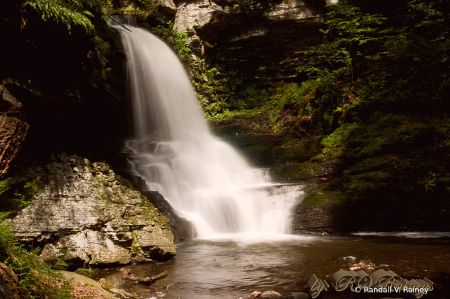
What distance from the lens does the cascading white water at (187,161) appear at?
847cm

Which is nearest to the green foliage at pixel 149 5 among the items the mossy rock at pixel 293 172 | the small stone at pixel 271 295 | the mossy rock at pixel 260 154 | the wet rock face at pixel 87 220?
the mossy rock at pixel 260 154

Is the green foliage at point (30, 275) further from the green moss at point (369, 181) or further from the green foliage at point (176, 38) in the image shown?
the green foliage at point (176, 38)

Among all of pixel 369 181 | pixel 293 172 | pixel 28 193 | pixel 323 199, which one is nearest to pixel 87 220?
pixel 28 193

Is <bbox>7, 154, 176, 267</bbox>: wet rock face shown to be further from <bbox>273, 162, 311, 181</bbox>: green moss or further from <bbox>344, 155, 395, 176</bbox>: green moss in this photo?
<bbox>344, 155, 395, 176</bbox>: green moss

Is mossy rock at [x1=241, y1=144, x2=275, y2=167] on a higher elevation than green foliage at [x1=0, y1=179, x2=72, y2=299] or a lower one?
higher

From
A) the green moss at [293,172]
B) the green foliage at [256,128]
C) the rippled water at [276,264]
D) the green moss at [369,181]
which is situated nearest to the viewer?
the rippled water at [276,264]

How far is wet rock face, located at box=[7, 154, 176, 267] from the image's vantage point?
514 cm

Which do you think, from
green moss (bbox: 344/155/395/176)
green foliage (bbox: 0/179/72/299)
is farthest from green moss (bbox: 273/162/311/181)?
green foliage (bbox: 0/179/72/299)

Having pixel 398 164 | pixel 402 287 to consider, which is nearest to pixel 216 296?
pixel 402 287

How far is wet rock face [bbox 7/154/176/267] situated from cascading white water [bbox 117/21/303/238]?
7.08ft

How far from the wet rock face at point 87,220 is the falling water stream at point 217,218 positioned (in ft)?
1.45

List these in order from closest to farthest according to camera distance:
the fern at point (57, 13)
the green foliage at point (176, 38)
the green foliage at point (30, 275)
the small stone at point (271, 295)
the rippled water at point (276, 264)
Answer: the green foliage at point (30, 275), the small stone at point (271, 295), the rippled water at point (276, 264), the fern at point (57, 13), the green foliage at point (176, 38)

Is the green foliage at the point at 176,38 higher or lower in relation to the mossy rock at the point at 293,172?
higher

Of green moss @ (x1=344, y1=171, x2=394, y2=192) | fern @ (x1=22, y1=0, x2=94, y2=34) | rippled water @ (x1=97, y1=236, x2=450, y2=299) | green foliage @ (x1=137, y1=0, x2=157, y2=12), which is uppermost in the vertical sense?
green foliage @ (x1=137, y1=0, x2=157, y2=12)
